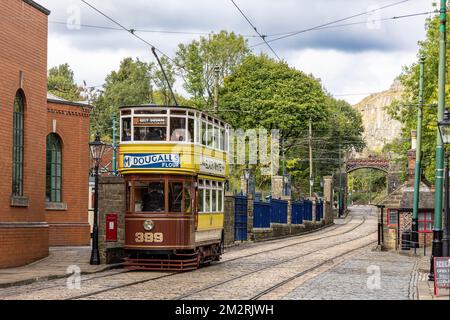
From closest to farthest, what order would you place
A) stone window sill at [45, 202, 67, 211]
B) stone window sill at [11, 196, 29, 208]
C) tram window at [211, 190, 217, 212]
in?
stone window sill at [11, 196, 29, 208], tram window at [211, 190, 217, 212], stone window sill at [45, 202, 67, 211]

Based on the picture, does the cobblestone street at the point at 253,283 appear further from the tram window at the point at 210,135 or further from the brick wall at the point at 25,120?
the tram window at the point at 210,135

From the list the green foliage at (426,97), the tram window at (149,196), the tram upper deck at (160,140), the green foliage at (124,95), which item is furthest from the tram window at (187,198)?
the green foliage at (124,95)

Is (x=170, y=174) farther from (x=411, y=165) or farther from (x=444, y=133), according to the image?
(x=411, y=165)

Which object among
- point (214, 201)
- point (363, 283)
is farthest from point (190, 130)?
point (363, 283)

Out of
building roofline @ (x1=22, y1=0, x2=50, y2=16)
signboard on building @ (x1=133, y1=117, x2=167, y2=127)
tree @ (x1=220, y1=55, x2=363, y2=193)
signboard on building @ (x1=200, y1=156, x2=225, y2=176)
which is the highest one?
tree @ (x1=220, y1=55, x2=363, y2=193)

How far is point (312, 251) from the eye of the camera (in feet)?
117

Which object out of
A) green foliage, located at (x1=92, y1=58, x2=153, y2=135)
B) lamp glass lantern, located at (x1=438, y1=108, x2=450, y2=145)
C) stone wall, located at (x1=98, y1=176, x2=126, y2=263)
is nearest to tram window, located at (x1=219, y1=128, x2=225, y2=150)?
stone wall, located at (x1=98, y1=176, x2=126, y2=263)

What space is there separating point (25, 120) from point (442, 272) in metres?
13.9

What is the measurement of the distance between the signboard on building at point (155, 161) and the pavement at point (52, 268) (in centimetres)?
300

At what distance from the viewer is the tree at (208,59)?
235ft

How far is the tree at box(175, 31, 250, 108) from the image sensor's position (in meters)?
71.6

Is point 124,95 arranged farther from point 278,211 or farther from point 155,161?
point 155,161

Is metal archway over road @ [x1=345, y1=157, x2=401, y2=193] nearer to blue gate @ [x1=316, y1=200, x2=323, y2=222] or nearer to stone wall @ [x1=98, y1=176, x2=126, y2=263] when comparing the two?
blue gate @ [x1=316, y1=200, x2=323, y2=222]
